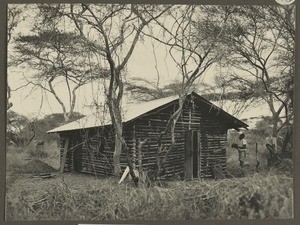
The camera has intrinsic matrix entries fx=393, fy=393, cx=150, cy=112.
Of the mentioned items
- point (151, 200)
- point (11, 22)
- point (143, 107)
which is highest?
point (11, 22)

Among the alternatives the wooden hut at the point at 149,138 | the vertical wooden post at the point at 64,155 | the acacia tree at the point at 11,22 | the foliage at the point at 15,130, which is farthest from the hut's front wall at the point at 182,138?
the acacia tree at the point at 11,22

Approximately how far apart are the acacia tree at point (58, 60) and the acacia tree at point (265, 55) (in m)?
1.52

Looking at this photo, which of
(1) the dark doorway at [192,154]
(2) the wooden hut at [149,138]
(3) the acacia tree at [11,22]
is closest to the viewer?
(3) the acacia tree at [11,22]

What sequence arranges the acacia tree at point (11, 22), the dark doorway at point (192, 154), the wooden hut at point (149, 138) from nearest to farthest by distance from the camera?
the acacia tree at point (11, 22), the wooden hut at point (149, 138), the dark doorway at point (192, 154)

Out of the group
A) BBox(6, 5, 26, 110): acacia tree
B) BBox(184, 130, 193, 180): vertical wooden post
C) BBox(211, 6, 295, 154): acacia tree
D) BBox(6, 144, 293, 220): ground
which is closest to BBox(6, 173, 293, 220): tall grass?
BBox(6, 144, 293, 220): ground

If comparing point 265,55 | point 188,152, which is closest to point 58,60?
point 188,152

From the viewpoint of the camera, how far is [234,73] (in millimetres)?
4422

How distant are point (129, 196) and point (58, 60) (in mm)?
1660

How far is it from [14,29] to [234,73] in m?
2.44

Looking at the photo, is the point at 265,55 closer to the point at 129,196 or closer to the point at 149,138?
the point at 149,138

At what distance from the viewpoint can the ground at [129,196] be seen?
416 centimetres

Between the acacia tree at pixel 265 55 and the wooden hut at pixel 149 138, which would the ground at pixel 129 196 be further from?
the acacia tree at pixel 265 55

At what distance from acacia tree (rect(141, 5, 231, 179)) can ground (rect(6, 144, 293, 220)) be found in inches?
14.3

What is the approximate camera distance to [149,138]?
4406 mm
